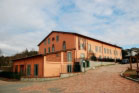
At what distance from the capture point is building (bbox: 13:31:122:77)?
20547 millimetres

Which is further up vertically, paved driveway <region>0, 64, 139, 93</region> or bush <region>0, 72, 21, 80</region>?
paved driveway <region>0, 64, 139, 93</region>

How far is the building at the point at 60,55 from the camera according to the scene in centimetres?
2055

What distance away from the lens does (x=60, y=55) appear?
2353 centimetres

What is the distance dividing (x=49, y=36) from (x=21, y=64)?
1087cm

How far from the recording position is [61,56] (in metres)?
23.3

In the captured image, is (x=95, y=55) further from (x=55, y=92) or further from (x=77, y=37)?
(x=55, y=92)

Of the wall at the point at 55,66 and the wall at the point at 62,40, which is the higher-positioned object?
the wall at the point at 62,40

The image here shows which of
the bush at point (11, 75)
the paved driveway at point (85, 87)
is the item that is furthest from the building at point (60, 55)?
the paved driveway at point (85, 87)

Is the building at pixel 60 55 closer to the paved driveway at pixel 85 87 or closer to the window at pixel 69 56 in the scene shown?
the window at pixel 69 56

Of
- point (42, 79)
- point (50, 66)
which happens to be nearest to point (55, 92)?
point (42, 79)

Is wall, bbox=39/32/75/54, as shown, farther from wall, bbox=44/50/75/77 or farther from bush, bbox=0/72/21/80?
bush, bbox=0/72/21/80

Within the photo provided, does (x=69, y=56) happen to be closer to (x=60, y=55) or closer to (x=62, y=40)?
(x=60, y=55)

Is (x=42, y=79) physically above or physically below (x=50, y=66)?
below

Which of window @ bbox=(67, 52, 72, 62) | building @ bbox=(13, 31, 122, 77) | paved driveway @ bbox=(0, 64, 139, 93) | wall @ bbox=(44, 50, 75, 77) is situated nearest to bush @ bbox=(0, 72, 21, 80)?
building @ bbox=(13, 31, 122, 77)
